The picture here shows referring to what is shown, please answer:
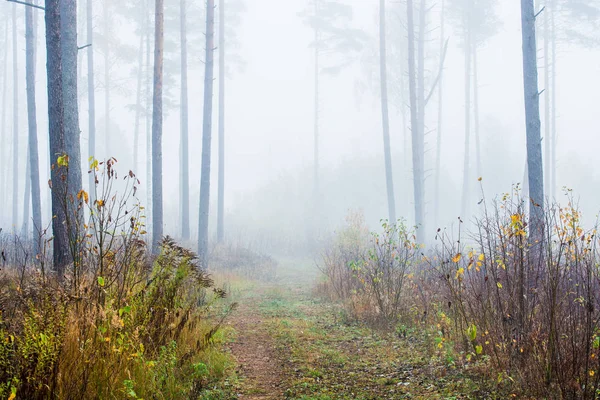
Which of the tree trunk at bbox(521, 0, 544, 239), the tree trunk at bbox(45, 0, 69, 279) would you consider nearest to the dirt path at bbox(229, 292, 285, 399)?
the tree trunk at bbox(45, 0, 69, 279)

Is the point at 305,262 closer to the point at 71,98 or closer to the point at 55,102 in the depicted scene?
the point at 71,98

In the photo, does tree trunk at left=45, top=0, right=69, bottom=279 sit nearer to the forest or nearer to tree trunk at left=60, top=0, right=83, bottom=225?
the forest

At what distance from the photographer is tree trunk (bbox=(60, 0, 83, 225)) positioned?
825 cm

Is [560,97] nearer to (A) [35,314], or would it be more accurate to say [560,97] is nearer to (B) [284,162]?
(B) [284,162]

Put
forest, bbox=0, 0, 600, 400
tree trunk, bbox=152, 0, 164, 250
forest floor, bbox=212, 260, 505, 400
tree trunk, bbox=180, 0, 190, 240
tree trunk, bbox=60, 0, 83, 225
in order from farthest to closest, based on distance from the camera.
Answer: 1. tree trunk, bbox=180, 0, 190, 240
2. tree trunk, bbox=152, 0, 164, 250
3. tree trunk, bbox=60, 0, 83, 225
4. forest floor, bbox=212, 260, 505, 400
5. forest, bbox=0, 0, 600, 400

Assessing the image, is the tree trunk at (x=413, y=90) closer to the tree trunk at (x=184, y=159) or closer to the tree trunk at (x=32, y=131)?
the tree trunk at (x=184, y=159)

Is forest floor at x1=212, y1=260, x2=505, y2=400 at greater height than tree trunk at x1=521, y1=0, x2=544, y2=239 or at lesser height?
lesser

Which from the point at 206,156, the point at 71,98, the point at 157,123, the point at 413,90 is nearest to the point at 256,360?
the point at 71,98

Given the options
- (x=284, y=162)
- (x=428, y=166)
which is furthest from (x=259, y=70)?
(x=428, y=166)

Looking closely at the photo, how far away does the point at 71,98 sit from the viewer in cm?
868

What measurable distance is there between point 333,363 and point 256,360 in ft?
3.11

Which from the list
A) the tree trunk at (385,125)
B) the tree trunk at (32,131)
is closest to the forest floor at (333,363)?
the tree trunk at (32,131)

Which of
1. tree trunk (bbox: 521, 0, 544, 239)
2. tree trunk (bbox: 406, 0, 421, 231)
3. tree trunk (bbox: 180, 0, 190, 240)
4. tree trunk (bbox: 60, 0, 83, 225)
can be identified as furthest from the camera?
tree trunk (bbox: 180, 0, 190, 240)

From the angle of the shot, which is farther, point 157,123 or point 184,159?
point 184,159
